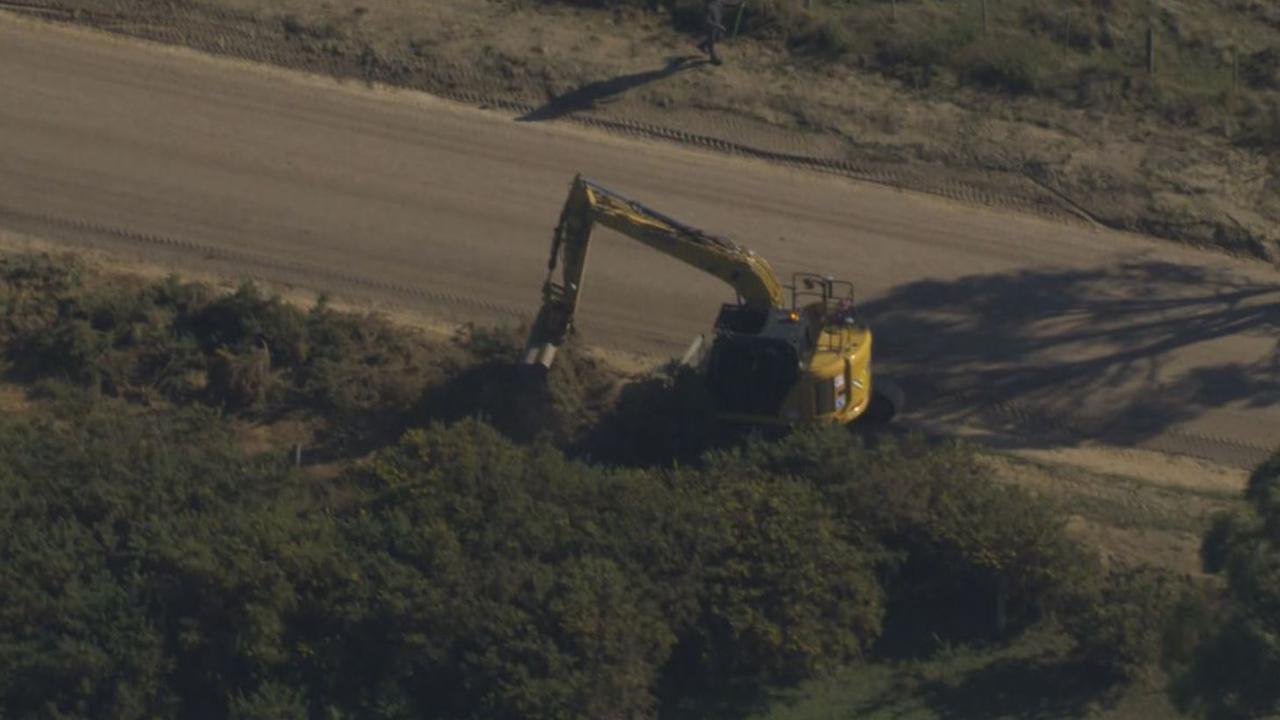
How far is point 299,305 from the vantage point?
31547mm

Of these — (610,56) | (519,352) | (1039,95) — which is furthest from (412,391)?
(1039,95)

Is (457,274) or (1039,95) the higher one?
(1039,95)

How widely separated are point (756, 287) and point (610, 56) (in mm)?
11220

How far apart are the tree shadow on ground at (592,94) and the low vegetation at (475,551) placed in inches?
310

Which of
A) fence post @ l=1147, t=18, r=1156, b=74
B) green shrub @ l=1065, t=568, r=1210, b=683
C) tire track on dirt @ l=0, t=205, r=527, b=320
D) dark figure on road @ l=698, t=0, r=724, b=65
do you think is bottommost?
green shrub @ l=1065, t=568, r=1210, b=683

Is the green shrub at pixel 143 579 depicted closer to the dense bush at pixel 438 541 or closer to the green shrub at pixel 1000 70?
the dense bush at pixel 438 541

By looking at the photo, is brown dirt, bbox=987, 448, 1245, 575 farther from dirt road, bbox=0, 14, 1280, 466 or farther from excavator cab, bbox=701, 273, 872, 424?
excavator cab, bbox=701, 273, 872, 424

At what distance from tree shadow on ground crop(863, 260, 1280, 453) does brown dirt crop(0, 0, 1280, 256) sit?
2372 millimetres

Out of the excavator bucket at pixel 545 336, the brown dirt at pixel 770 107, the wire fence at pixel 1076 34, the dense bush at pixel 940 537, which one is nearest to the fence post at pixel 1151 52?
the wire fence at pixel 1076 34

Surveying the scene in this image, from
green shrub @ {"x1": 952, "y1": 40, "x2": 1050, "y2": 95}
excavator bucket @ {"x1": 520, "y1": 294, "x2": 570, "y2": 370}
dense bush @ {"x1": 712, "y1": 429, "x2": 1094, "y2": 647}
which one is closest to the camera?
dense bush @ {"x1": 712, "y1": 429, "x2": 1094, "y2": 647}

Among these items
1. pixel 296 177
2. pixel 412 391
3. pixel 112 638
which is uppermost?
pixel 296 177

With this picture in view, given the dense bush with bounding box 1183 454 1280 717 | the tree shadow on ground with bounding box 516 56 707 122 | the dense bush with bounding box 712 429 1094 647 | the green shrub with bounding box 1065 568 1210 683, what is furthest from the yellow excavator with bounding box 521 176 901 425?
the tree shadow on ground with bounding box 516 56 707 122

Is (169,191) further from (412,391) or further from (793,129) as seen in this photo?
(793,129)

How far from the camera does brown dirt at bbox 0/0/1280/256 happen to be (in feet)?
121
